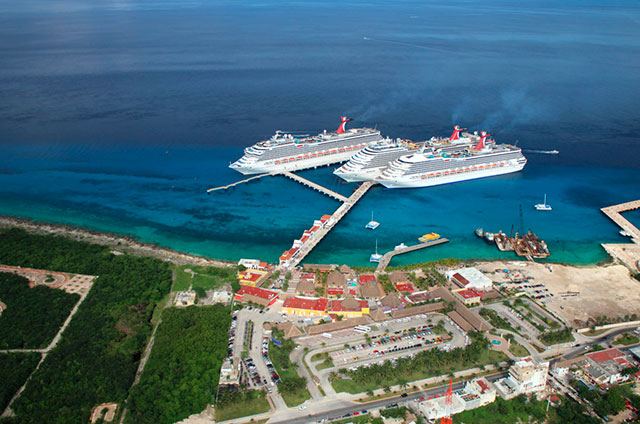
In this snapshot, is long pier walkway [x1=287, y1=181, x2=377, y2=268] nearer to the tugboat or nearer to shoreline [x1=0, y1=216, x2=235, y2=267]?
shoreline [x1=0, y1=216, x2=235, y2=267]

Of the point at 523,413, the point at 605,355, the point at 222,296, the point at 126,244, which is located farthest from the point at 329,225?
the point at 523,413

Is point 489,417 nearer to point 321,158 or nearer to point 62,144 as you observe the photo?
point 321,158

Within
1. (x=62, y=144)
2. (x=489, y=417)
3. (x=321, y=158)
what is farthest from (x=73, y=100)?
(x=489, y=417)

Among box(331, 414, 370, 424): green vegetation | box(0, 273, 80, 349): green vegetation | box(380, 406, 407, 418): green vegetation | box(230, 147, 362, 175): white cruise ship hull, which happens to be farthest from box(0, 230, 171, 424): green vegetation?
box(230, 147, 362, 175): white cruise ship hull

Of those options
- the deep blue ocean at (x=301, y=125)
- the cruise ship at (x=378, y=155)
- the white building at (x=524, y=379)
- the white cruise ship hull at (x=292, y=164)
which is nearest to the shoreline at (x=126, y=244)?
the deep blue ocean at (x=301, y=125)

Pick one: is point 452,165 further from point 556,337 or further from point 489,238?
point 556,337

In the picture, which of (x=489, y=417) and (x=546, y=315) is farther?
(x=546, y=315)
